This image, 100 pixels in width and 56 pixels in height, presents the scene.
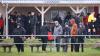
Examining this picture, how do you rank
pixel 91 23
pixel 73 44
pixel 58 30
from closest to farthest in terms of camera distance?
pixel 73 44
pixel 58 30
pixel 91 23

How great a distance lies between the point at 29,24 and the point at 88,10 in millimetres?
6926

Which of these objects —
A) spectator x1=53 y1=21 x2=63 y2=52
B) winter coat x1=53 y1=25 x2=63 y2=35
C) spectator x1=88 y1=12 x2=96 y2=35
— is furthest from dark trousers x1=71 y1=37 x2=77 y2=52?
spectator x1=88 y1=12 x2=96 y2=35

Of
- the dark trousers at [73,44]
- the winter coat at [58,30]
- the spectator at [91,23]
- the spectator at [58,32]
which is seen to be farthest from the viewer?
the spectator at [91,23]

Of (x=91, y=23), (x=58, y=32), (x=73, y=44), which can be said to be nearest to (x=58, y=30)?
(x=58, y=32)

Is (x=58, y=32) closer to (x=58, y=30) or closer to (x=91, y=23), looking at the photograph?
(x=58, y=30)

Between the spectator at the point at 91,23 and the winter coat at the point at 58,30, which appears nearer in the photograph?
the winter coat at the point at 58,30

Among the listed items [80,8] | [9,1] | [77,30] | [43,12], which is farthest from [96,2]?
[77,30]

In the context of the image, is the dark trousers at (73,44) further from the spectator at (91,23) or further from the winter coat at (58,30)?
the spectator at (91,23)

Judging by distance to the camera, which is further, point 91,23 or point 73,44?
point 91,23

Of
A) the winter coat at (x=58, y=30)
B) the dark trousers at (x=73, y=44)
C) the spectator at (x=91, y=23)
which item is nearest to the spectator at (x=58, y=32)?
the winter coat at (x=58, y=30)

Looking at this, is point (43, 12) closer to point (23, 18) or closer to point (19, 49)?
point (23, 18)

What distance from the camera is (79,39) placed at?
2930 cm

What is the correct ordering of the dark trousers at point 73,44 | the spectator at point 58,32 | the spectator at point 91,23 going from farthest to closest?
the spectator at point 91,23 → the spectator at point 58,32 → the dark trousers at point 73,44

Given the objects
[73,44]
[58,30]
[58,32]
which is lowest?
[73,44]
